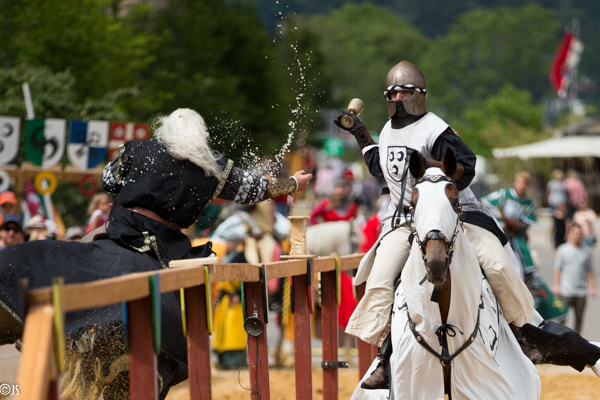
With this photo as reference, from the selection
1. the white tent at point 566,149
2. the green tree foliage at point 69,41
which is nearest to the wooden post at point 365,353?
the green tree foliage at point 69,41

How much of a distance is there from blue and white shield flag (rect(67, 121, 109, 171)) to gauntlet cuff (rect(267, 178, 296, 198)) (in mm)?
5150

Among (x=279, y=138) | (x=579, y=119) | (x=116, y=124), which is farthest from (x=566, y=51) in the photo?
(x=116, y=124)

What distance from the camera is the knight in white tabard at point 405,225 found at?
4734 mm

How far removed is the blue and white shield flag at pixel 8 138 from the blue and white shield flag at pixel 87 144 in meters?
0.69

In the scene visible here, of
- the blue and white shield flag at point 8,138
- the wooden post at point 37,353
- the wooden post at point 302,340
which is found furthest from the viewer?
the blue and white shield flag at point 8,138

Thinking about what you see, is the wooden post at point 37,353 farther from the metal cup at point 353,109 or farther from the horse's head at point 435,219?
the metal cup at point 353,109

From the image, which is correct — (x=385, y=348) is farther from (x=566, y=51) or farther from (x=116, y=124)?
(x=566, y=51)

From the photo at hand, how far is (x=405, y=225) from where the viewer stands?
190 inches

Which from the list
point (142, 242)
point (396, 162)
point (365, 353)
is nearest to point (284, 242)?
point (365, 353)

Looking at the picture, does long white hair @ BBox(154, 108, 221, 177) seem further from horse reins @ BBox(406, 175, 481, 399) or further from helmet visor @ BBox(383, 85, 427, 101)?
horse reins @ BBox(406, 175, 481, 399)

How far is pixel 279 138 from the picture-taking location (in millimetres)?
33594

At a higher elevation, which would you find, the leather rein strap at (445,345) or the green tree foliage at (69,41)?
the green tree foliage at (69,41)

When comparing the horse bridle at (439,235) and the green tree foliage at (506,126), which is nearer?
the horse bridle at (439,235)

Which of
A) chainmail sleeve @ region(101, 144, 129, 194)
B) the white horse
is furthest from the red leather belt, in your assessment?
the white horse
